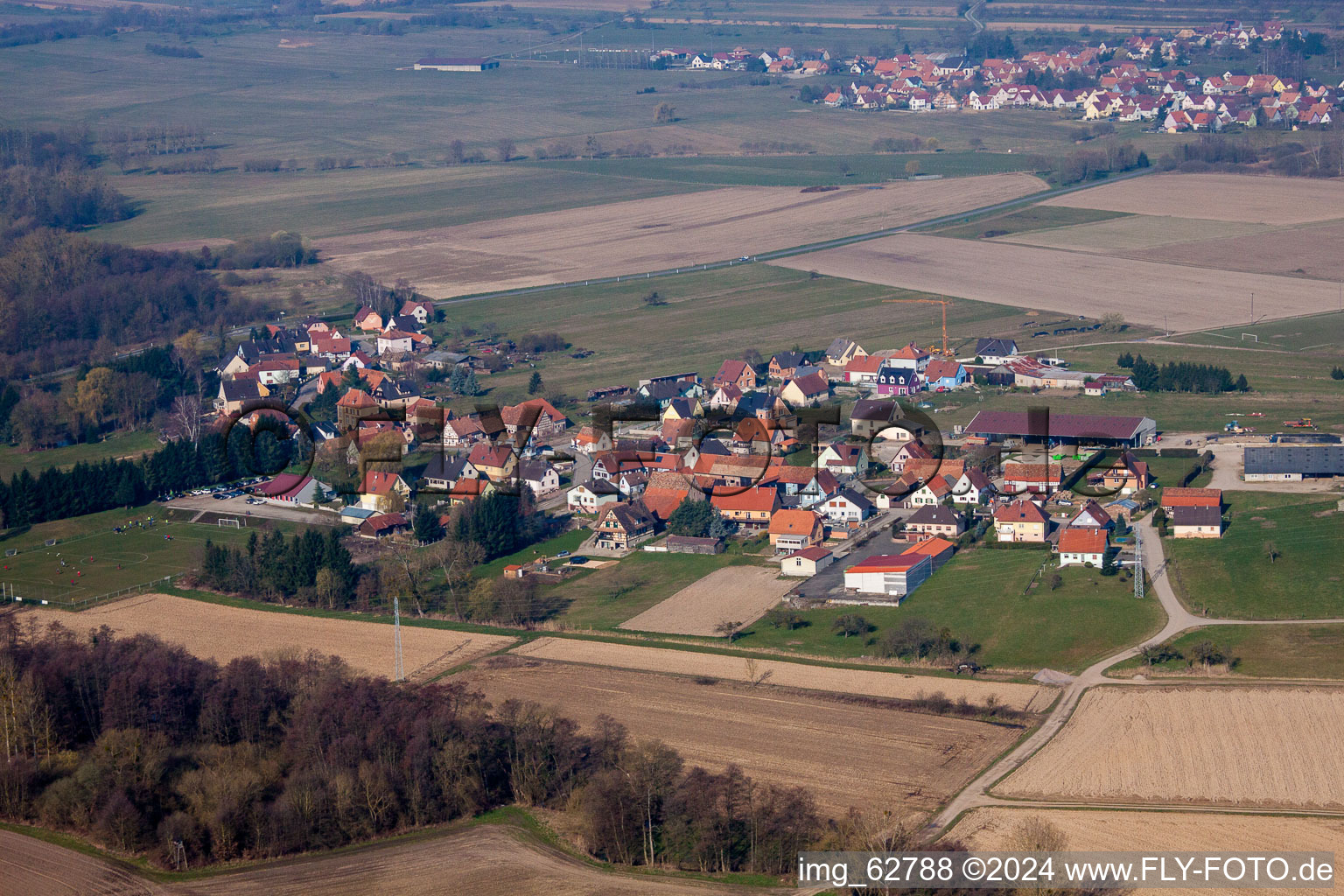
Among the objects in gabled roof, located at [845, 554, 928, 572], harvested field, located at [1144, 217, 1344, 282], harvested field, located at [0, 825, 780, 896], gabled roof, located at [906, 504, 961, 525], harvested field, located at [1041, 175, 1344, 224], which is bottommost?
harvested field, located at [0, 825, 780, 896]

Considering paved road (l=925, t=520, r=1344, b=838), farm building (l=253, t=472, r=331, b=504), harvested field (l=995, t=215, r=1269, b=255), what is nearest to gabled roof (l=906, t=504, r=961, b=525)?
paved road (l=925, t=520, r=1344, b=838)

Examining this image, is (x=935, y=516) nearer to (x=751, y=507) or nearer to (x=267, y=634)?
(x=751, y=507)

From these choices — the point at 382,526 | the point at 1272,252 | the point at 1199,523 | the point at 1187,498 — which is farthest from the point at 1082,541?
the point at 1272,252

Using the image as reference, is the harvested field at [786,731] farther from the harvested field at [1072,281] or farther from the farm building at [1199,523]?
the harvested field at [1072,281]

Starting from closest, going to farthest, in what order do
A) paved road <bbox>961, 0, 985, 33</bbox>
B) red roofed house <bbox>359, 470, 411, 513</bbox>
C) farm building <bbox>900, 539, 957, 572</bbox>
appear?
1. farm building <bbox>900, 539, 957, 572</bbox>
2. red roofed house <bbox>359, 470, 411, 513</bbox>
3. paved road <bbox>961, 0, 985, 33</bbox>

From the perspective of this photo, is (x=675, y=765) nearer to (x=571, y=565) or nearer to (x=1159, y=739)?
(x=1159, y=739)

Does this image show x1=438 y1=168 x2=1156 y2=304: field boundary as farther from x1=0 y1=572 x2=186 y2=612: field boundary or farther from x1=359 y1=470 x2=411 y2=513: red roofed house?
x1=0 y1=572 x2=186 y2=612: field boundary
